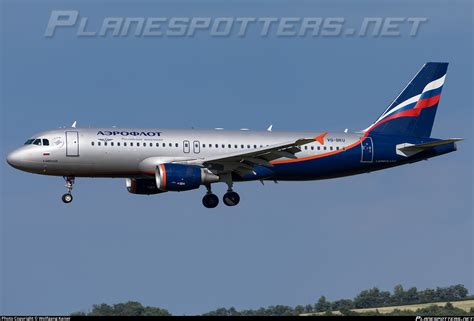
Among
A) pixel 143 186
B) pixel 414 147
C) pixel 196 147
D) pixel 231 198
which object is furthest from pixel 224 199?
pixel 414 147

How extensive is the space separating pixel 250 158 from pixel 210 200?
15.5 ft

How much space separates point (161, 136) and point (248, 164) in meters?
5.56

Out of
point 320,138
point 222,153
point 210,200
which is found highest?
point 222,153

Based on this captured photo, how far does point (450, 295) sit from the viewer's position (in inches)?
2987

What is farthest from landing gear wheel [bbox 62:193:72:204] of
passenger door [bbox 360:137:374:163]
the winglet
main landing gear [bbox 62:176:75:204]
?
passenger door [bbox 360:137:374:163]

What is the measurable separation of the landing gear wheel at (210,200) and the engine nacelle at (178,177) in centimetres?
355

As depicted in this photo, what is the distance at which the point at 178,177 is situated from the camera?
263ft

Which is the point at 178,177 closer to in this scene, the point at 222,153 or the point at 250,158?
the point at 222,153

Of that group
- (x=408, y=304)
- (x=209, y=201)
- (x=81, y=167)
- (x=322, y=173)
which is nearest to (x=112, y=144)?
(x=81, y=167)

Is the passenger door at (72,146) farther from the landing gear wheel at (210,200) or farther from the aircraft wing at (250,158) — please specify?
the landing gear wheel at (210,200)

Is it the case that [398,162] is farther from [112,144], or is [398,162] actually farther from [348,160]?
[112,144]

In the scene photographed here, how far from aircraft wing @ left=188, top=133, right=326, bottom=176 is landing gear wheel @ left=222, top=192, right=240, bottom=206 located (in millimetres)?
1621

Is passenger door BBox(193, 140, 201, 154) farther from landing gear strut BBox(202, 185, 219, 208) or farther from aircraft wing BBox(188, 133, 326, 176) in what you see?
landing gear strut BBox(202, 185, 219, 208)

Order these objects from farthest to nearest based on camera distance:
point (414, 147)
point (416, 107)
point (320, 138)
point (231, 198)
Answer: point (416, 107) < point (414, 147) < point (231, 198) < point (320, 138)
